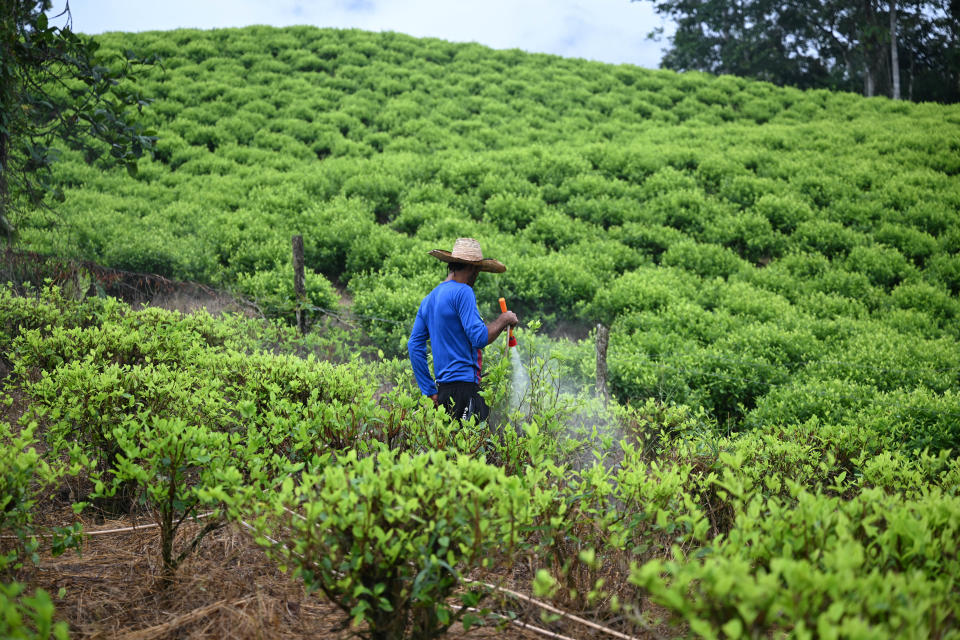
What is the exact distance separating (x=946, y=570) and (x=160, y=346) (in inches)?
235

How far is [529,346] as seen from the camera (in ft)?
16.1

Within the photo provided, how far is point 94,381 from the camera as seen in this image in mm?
3814

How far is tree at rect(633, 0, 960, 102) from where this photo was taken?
26.7 m

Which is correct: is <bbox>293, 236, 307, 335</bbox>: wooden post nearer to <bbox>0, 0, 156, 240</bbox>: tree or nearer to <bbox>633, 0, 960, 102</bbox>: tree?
<bbox>0, 0, 156, 240</bbox>: tree

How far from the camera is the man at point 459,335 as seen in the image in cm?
438

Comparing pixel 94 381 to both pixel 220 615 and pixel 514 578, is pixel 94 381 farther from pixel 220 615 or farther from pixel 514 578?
pixel 514 578

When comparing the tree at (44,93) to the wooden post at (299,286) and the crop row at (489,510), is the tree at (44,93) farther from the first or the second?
the wooden post at (299,286)

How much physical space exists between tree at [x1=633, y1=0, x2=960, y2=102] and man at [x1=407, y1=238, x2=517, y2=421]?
28816 millimetres

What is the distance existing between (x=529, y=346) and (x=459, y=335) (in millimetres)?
738

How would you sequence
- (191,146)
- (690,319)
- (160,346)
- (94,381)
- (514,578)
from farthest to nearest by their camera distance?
(191,146)
(690,319)
(160,346)
(94,381)
(514,578)

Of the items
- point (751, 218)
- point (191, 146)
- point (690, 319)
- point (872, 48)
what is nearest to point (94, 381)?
point (690, 319)

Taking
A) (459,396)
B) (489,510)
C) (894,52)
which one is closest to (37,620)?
(489,510)

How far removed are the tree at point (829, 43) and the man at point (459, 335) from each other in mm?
28816

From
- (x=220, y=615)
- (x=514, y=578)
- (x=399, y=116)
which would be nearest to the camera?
(x=220, y=615)
